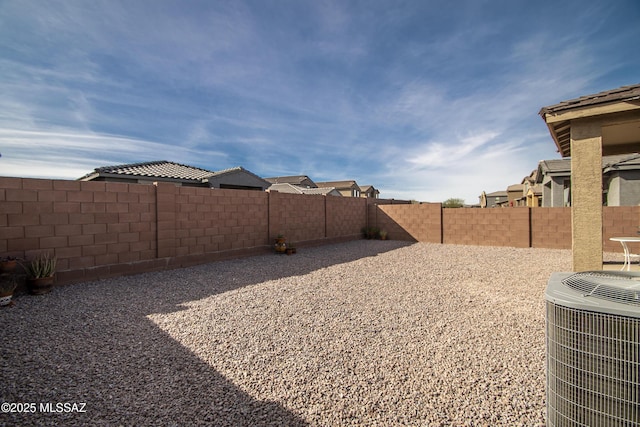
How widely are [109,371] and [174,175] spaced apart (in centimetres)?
1291

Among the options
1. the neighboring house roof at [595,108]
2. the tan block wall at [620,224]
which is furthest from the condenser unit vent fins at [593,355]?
the tan block wall at [620,224]

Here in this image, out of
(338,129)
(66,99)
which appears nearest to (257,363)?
(66,99)

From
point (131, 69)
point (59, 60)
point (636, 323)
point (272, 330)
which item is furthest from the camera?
point (131, 69)

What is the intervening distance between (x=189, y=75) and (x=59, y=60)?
3.70 m

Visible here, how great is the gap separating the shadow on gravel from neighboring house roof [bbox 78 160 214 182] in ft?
29.6

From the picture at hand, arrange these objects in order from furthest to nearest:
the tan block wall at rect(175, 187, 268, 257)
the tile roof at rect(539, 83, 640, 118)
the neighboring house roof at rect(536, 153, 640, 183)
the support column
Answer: the neighboring house roof at rect(536, 153, 640, 183)
the tan block wall at rect(175, 187, 268, 257)
the support column
the tile roof at rect(539, 83, 640, 118)

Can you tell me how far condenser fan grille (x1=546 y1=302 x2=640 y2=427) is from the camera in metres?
1.25

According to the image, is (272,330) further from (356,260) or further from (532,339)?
(356,260)

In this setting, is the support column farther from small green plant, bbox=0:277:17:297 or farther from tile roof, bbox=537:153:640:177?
tile roof, bbox=537:153:640:177

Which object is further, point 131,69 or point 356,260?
point 131,69

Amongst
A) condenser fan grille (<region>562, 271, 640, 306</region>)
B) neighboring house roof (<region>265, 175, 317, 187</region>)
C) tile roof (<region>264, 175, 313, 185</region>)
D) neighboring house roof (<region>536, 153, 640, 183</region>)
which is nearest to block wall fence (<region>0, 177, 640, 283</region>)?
neighboring house roof (<region>536, 153, 640, 183</region>)

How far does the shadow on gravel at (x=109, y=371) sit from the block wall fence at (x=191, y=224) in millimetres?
1125

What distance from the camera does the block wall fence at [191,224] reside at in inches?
192

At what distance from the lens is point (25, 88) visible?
7750 millimetres
